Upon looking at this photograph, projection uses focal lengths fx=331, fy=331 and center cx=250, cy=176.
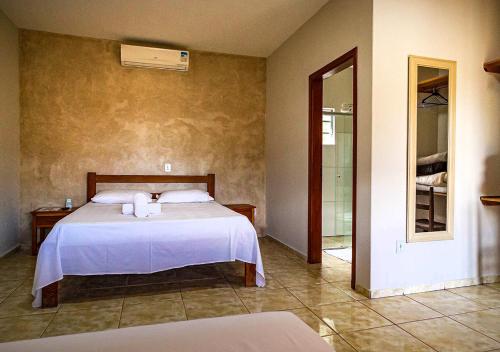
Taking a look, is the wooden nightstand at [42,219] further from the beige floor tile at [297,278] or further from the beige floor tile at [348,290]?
the beige floor tile at [348,290]

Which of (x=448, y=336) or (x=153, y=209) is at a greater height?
(x=153, y=209)

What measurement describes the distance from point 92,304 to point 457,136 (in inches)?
131

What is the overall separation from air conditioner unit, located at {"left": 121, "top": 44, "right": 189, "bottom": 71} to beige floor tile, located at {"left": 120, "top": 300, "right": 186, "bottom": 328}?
305 centimetres

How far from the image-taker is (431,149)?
9.33 feet

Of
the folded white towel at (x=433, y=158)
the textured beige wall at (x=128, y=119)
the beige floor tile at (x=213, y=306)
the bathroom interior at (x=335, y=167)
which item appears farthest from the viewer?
the bathroom interior at (x=335, y=167)

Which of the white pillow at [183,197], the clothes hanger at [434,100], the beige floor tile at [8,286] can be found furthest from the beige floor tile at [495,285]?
the beige floor tile at [8,286]

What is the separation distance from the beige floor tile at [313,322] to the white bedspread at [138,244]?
587 mm

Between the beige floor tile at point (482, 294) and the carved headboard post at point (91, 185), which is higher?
the carved headboard post at point (91, 185)

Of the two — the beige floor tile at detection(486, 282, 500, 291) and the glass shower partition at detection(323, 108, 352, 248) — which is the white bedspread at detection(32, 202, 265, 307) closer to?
the beige floor tile at detection(486, 282, 500, 291)

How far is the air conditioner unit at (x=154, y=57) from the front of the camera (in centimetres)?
420

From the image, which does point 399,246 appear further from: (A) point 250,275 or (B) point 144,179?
(B) point 144,179

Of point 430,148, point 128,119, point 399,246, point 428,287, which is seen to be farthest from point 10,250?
point 430,148

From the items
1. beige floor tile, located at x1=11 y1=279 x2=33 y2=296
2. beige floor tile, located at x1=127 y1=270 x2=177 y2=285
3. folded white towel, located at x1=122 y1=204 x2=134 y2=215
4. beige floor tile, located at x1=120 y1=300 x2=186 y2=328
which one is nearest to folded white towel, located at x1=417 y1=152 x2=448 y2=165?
beige floor tile, located at x1=120 y1=300 x2=186 y2=328

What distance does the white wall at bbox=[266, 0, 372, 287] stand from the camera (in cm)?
274
